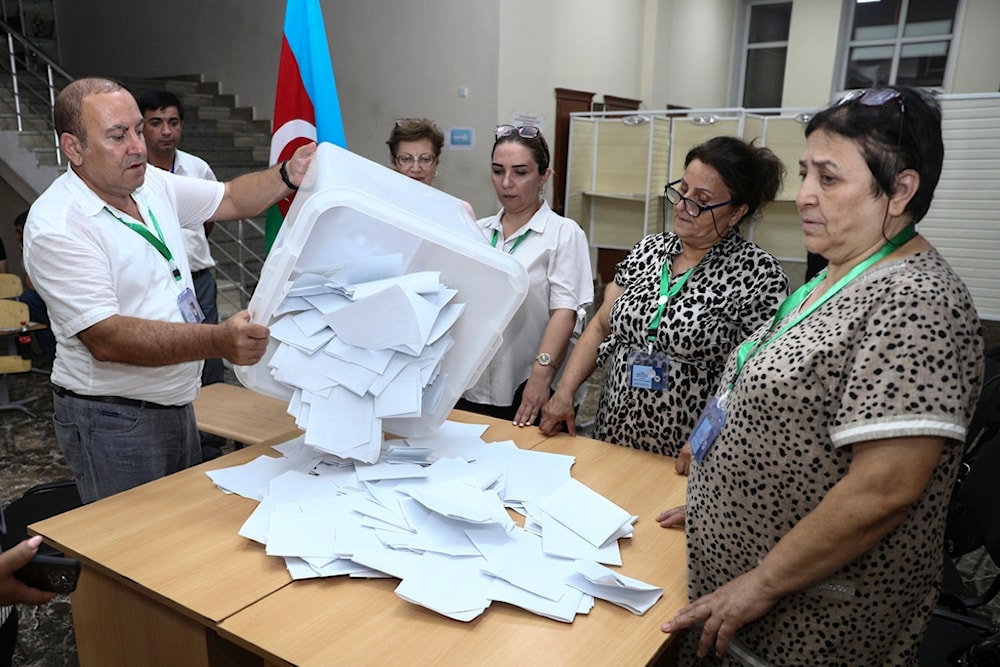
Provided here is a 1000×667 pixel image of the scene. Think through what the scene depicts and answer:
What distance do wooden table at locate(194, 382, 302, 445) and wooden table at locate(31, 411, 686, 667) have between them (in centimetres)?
59

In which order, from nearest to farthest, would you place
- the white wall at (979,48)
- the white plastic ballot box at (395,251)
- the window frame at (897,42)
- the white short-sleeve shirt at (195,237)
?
1. the white plastic ballot box at (395,251)
2. the white short-sleeve shirt at (195,237)
3. the white wall at (979,48)
4. the window frame at (897,42)

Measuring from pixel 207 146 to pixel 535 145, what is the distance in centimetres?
627

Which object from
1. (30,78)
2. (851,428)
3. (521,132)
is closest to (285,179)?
(521,132)

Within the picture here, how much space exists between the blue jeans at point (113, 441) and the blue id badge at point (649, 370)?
1.19 m

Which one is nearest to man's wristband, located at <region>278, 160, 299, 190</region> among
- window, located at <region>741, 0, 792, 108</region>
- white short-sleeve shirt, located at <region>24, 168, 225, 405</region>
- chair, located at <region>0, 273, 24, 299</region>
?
white short-sleeve shirt, located at <region>24, 168, 225, 405</region>

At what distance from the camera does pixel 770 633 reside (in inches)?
41.6

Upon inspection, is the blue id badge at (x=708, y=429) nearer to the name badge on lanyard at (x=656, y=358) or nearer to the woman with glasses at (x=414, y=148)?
the name badge on lanyard at (x=656, y=358)

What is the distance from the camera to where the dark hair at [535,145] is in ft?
7.13

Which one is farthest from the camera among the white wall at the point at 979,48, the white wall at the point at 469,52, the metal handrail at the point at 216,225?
the white wall at the point at 979,48

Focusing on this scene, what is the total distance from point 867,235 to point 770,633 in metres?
0.62

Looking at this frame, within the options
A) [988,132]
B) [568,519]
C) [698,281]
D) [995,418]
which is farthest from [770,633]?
[988,132]

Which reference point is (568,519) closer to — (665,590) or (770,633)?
(665,590)

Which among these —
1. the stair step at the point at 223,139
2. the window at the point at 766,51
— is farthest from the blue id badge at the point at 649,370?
the window at the point at 766,51

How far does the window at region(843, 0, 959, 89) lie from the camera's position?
961cm
